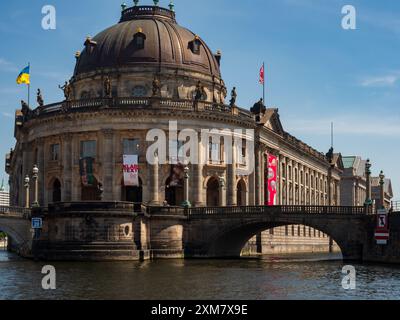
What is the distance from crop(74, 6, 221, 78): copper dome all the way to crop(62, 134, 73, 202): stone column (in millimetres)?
14172

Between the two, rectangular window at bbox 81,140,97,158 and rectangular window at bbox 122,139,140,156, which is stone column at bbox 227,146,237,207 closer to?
rectangular window at bbox 122,139,140,156

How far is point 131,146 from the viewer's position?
3752 inches

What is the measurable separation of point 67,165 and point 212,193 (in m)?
19.4

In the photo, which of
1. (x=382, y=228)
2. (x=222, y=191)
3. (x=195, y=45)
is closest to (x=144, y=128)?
Result: (x=222, y=191)

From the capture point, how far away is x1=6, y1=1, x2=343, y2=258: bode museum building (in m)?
94.5

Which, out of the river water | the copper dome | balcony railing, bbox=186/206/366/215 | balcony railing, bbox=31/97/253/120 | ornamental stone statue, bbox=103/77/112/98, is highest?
the copper dome

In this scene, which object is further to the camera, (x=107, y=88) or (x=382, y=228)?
(x=107, y=88)

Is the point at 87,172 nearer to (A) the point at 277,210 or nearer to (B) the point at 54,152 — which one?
(B) the point at 54,152

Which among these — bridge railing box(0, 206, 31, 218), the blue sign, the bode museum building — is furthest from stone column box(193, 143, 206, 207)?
the blue sign

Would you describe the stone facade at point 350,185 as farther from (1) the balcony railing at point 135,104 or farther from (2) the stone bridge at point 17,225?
(2) the stone bridge at point 17,225

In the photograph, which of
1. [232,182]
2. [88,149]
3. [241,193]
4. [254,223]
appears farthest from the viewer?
[241,193]

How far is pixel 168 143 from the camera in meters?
94.7
